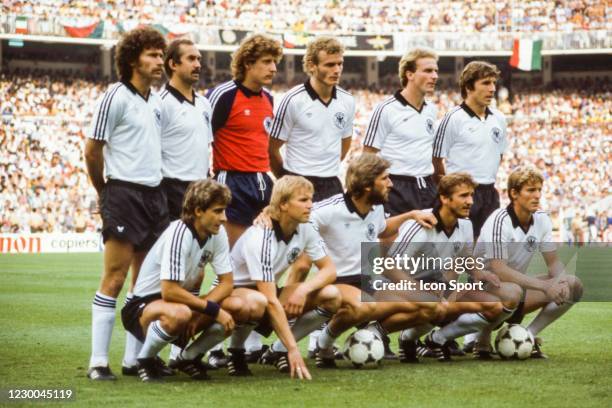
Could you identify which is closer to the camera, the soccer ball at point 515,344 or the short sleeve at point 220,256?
the short sleeve at point 220,256

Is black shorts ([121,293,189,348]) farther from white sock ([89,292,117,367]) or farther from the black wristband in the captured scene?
the black wristband

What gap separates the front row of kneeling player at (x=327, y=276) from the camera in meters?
6.27

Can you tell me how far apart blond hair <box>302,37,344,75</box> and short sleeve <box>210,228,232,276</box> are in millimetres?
2053

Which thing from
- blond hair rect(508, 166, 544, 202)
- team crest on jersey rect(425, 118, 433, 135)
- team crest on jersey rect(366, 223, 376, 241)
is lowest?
team crest on jersey rect(366, 223, 376, 241)

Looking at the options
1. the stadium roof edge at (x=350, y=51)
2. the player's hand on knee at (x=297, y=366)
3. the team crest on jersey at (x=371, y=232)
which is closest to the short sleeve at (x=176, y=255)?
the player's hand on knee at (x=297, y=366)

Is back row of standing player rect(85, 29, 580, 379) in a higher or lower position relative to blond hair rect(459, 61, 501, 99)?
lower

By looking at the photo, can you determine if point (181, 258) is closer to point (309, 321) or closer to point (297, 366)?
point (297, 366)

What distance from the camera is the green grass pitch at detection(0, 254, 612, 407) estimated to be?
5582mm

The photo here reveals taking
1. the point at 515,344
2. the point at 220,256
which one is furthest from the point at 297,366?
the point at 515,344

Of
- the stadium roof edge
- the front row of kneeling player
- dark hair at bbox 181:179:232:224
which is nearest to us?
dark hair at bbox 181:179:232:224

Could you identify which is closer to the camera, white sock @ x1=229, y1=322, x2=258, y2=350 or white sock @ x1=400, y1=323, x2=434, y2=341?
white sock @ x1=229, y1=322, x2=258, y2=350

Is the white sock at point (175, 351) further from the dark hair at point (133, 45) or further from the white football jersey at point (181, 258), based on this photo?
the dark hair at point (133, 45)

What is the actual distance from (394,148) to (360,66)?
4013 centimetres

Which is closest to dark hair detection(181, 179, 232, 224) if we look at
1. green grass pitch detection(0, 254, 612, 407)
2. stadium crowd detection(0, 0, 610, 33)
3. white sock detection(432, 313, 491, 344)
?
green grass pitch detection(0, 254, 612, 407)
